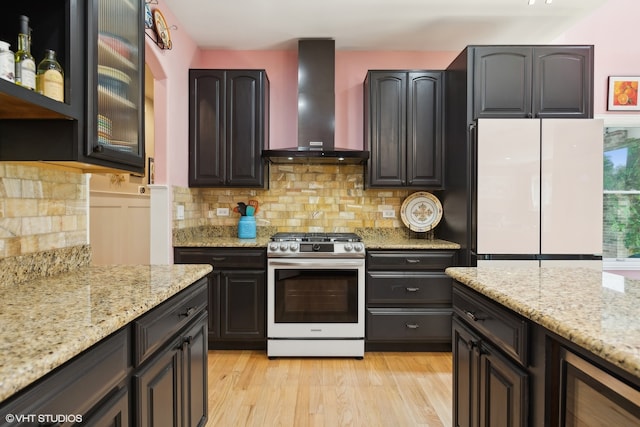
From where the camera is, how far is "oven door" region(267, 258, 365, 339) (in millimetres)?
2852

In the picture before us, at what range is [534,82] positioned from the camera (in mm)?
2785

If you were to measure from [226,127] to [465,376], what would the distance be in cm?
260

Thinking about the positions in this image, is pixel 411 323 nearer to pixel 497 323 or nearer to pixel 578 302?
pixel 497 323

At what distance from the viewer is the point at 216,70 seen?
10.3 ft

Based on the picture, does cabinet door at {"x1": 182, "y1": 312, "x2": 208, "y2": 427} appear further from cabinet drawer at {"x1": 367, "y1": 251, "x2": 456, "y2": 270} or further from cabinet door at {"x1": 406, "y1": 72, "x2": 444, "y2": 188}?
cabinet door at {"x1": 406, "y1": 72, "x2": 444, "y2": 188}

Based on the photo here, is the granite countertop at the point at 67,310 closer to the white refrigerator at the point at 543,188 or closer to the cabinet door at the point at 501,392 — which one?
the cabinet door at the point at 501,392

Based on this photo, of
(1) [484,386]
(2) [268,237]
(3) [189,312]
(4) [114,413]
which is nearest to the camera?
(4) [114,413]

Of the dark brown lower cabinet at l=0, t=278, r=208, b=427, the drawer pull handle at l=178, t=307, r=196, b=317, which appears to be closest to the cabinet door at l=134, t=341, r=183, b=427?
the dark brown lower cabinet at l=0, t=278, r=208, b=427

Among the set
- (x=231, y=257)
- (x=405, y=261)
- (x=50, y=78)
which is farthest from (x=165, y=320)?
(x=405, y=261)

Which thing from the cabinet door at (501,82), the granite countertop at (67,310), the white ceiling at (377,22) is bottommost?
the granite countertop at (67,310)

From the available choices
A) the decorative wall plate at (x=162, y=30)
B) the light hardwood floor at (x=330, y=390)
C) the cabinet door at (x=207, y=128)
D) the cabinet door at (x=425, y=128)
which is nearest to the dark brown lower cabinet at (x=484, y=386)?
the light hardwood floor at (x=330, y=390)

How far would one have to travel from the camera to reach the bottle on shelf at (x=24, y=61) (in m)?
1.06

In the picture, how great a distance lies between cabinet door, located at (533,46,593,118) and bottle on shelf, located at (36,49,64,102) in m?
3.00

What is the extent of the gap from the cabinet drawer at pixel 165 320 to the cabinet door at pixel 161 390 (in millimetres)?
54
